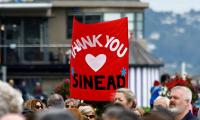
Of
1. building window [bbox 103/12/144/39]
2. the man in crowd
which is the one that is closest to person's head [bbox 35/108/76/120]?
the man in crowd

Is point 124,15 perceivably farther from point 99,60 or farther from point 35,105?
Answer: point 35,105

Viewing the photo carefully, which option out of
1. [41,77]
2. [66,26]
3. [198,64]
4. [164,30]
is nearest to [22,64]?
[41,77]

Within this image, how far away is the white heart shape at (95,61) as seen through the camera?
16.3 m

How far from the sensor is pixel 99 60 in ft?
54.0

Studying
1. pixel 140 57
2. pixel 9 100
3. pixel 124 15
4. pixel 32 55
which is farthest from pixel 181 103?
pixel 124 15

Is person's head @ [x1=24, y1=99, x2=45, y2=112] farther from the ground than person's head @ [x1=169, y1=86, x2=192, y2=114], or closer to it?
closer to it

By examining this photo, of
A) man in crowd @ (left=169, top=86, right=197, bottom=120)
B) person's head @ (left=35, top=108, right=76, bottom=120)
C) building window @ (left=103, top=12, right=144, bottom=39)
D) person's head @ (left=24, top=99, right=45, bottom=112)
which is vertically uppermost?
building window @ (left=103, top=12, right=144, bottom=39)

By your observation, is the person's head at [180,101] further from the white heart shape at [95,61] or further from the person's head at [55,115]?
the person's head at [55,115]

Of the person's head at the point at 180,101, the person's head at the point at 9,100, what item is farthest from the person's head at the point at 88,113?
the person's head at the point at 9,100

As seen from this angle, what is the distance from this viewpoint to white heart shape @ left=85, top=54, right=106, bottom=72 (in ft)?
53.4

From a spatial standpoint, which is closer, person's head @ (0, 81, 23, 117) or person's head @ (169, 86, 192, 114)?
person's head @ (0, 81, 23, 117)

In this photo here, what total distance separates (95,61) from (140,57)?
122ft

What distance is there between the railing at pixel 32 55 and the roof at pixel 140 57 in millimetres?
3142

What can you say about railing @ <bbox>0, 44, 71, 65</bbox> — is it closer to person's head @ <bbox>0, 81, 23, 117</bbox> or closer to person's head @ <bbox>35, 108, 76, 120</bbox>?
person's head @ <bbox>0, 81, 23, 117</bbox>
